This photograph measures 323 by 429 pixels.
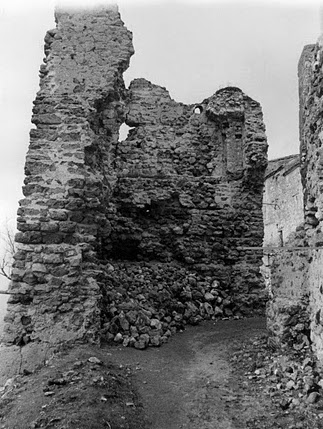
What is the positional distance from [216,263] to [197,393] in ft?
14.3

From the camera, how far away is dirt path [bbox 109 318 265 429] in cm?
328

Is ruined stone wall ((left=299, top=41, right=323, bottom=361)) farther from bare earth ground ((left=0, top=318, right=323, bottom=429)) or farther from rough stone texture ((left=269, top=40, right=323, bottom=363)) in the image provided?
bare earth ground ((left=0, top=318, right=323, bottom=429))

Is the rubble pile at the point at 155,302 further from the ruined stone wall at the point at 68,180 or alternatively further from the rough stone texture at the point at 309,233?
the rough stone texture at the point at 309,233

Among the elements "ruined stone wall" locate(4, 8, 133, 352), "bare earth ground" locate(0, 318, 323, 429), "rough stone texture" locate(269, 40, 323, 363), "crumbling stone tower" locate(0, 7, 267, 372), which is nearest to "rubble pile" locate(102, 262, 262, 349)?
"crumbling stone tower" locate(0, 7, 267, 372)

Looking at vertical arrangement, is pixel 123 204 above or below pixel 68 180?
below

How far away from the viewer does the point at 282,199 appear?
66.4 ft

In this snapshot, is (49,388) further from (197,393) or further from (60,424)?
(197,393)

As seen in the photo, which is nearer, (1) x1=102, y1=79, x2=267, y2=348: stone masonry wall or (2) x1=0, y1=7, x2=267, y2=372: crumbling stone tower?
(2) x1=0, y1=7, x2=267, y2=372: crumbling stone tower

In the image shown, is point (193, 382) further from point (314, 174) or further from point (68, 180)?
point (68, 180)

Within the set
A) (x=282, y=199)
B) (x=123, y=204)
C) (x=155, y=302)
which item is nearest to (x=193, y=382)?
(x=155, y=302)

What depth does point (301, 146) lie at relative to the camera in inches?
176

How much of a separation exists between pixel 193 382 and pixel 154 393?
559 millimetres

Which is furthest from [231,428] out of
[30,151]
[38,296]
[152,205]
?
[152,205]

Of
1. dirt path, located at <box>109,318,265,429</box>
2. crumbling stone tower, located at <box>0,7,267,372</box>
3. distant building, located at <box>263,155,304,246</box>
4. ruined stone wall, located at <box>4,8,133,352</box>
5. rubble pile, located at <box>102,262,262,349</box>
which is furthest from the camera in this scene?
distant building, located at <box>263,155,304,246</box>
